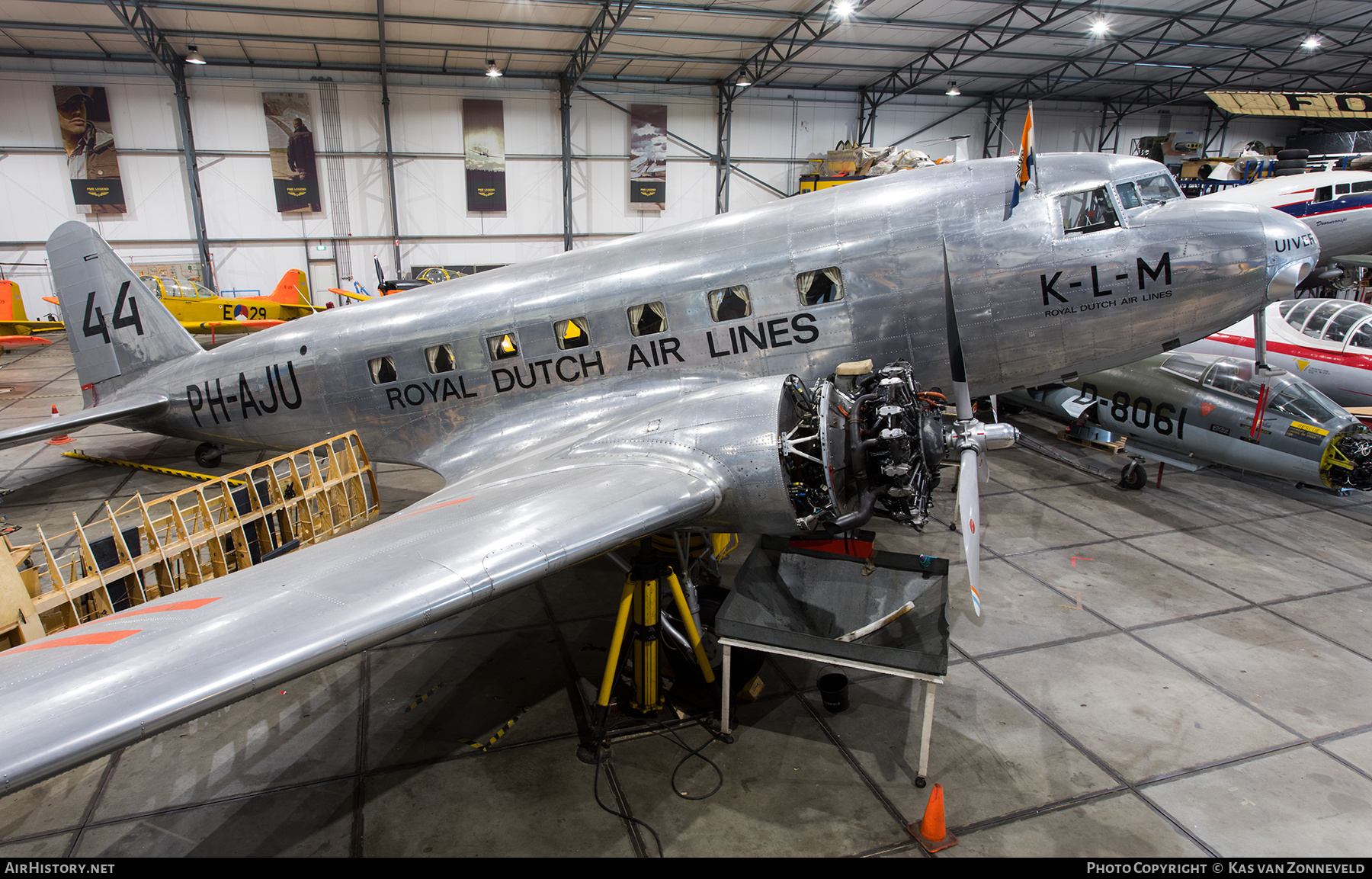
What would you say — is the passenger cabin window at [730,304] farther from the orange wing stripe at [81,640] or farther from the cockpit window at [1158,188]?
the orange wing stripe at [81,640]

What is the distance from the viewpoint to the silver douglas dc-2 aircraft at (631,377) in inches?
145

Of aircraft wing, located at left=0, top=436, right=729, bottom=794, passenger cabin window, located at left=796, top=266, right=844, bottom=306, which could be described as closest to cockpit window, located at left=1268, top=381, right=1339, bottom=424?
passenger cabin window, located at left=796, top=266, right=844, bottom=306

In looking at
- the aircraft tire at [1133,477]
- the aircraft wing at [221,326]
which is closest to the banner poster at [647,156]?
the aircraft wing at [221,326]

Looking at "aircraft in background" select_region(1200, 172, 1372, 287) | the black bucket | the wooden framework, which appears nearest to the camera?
the wooden framework

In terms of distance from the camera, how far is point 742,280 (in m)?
7.94

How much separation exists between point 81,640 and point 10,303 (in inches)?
1068

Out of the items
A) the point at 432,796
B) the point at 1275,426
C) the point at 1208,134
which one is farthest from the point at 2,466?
the point at 1208,134

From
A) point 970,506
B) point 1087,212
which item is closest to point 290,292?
point 1087,212

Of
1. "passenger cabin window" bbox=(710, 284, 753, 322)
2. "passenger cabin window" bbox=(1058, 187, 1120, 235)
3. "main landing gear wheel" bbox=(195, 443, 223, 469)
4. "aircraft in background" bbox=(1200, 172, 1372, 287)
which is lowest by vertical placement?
"main landing gear wheel" bbox=(195, 443, 223, 469)

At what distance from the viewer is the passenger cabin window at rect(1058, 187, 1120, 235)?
7508mm

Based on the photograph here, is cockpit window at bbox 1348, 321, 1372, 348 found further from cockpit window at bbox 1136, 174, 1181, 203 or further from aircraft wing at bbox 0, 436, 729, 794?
aircraft wing at bbox 0, 436, 729, 794

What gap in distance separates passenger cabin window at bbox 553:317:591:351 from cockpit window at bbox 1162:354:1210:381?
1048cm

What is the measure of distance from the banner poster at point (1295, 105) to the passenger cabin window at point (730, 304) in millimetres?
34344

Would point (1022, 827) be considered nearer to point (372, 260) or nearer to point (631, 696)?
point (631, 696)
